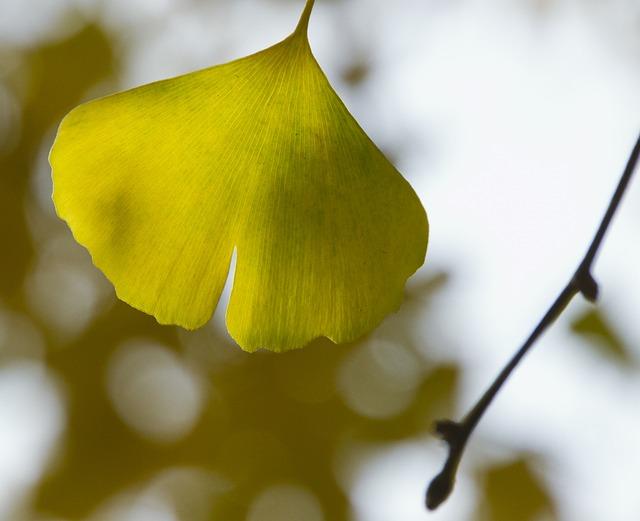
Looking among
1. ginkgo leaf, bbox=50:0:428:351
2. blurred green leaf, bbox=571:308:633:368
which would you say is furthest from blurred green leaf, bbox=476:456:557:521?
ginkgo leaf, bbox=50:0:428:351

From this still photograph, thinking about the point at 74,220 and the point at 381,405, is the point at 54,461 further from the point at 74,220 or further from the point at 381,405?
the point at 74,220

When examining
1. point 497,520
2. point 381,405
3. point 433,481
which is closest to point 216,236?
point 433,481

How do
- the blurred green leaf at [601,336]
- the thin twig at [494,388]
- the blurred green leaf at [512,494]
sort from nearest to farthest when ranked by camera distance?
the thin twig at [494,388], the blurred green leaf at [601,336], the blurred green leaf at [512,494]

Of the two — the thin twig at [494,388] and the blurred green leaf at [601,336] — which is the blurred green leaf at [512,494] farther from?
the thin twig at [494,388]

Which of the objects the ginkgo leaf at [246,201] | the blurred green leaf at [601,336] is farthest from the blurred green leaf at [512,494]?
the ginkgo leaf at [246,201]

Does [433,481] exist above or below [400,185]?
below

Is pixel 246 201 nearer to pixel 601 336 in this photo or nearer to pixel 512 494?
pixel 601 336

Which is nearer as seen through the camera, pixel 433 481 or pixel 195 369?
pixel 433 481

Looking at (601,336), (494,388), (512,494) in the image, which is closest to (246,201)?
(494,388)
